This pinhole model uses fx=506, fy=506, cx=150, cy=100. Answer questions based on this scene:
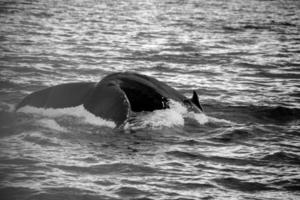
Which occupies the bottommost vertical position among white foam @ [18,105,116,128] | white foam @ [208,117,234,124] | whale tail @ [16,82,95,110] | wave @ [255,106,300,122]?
wave @ [255,106,300,122]

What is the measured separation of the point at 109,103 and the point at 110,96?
141 mm

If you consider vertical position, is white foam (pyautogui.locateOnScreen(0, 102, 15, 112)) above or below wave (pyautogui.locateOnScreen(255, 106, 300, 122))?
above

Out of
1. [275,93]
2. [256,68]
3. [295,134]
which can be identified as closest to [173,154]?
[295,134]

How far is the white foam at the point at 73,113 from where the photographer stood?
7.96 m

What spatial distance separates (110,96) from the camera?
7848mm

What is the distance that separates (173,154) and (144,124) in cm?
113

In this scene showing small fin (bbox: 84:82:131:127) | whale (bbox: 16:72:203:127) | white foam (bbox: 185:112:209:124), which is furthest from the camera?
white foam (bbox: 185:112:209:124)

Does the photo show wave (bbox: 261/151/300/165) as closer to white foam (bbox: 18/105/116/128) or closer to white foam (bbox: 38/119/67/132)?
white foam (bbox: 18/105/116/128)

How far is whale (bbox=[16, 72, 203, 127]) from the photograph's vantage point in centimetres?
786

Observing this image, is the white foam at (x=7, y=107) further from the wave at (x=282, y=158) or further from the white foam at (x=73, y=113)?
the wave at (x=282, y=158)

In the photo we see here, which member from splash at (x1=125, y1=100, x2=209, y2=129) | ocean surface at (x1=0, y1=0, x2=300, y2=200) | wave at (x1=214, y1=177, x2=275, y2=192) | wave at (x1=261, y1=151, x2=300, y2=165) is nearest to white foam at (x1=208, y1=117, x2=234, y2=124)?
ocean surface at (x1=0, y1=0, x2=300, y2=200)

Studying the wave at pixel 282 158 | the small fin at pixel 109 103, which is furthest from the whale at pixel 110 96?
the wave at pixel 282 158

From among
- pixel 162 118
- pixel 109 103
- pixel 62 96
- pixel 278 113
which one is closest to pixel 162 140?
pixel 162 118

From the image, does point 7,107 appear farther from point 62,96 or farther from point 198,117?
point 198,117
